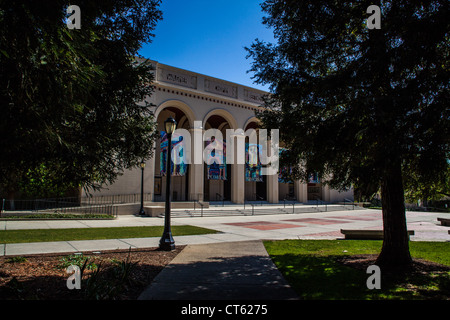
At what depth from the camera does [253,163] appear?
3334cm

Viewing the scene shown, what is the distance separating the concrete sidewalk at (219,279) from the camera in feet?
14.7

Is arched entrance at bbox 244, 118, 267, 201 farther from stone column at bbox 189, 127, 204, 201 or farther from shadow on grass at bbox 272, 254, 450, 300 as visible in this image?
shadow on grass at bbox 272, 254, 450, 300

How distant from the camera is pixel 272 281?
529 centimetres

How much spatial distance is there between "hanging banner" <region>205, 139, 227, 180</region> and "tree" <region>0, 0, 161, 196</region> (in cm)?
2310

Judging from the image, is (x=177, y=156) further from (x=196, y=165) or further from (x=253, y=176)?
(x=253, y=176)

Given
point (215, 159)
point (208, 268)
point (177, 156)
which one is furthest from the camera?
point (215, 159)

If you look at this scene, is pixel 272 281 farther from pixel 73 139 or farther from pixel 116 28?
pixel 116 28

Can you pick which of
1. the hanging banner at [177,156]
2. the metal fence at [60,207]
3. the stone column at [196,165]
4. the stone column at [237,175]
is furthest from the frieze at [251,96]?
the metal fence at [60,207]

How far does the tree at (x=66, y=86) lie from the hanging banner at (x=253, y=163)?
2614cm

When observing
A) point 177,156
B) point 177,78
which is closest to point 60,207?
point 177,156

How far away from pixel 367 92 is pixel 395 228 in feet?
9.86

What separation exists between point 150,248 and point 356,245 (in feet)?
22.1

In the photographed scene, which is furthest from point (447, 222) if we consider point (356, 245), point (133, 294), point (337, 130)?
point (133, 294)

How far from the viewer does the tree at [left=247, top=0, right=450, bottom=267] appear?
4.36 m
